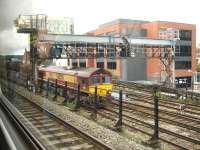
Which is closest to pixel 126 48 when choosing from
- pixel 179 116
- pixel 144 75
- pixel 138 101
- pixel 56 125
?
pixel 138 101

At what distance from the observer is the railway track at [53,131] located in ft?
16.1

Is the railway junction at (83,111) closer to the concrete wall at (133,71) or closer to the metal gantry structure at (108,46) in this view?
the metal gantry structure at (108,46)

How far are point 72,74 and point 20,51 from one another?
20.8 ft

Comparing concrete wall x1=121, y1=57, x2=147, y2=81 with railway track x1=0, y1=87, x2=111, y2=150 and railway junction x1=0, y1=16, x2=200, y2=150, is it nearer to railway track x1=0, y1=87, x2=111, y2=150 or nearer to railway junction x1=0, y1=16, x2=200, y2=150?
railway junction x1=0, y1=16, x2=200, y2=150

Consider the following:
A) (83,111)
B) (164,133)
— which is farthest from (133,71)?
(83,111)

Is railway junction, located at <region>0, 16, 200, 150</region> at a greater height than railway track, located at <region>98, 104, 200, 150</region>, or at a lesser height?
greater

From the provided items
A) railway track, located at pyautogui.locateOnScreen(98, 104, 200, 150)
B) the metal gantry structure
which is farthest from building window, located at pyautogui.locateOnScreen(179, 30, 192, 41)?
the metal gantry structure

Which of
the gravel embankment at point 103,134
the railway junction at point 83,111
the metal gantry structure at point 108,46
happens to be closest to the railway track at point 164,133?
the railway junction at point 83,111

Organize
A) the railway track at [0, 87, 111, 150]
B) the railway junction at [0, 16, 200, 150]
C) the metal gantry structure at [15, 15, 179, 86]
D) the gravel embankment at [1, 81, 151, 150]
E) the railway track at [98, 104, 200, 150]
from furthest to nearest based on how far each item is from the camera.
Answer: the metal gantry structure at [15, 15, 179, 86]
the railway track at [98, 104, 200, 150]
the gravel embankment at [1, 81, 151, 150]
the railway junction at [0, 16, 200, 150]
the railway track at [0, 87, 111, 150]

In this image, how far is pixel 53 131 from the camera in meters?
5.63

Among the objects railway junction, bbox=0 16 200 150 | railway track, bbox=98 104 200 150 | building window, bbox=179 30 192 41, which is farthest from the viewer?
railway track, bbox=98 104 200 150

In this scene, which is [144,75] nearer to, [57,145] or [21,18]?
[57,145]

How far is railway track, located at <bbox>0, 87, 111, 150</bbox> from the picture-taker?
4910 mm

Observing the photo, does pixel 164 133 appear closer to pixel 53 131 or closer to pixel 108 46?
pixel 53 131
